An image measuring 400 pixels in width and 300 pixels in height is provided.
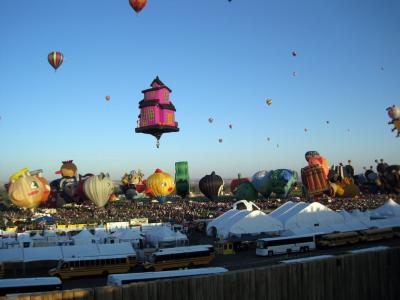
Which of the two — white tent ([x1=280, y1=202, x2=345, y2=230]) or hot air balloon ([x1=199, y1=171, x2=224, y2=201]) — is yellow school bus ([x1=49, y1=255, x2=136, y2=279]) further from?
hot air balloon ([x1=199, y1=171, x2=224, y2=201])

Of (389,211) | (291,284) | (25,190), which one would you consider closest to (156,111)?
(25,190)

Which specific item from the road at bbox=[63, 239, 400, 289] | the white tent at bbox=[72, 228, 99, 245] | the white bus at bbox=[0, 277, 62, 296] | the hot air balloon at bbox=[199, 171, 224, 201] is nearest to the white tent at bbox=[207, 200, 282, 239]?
the road at bbox=[63, 239, 400, 289]

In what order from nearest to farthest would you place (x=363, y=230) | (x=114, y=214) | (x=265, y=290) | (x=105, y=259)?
(x=265, y=290) < (x=105, y=259) < (x=363, y=230) < (x=114, y=214)

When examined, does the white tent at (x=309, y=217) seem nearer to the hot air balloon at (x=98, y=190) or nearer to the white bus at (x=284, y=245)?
the white bus at (x=284, y=245)

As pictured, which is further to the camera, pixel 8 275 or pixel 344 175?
pixel 344 175

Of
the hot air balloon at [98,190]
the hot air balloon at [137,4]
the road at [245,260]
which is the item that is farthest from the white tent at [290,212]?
the hot air balloon at [98,190]

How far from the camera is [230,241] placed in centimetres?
2803

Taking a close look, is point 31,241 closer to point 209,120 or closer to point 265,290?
point 265,290

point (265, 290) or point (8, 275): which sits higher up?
point (265, 290)

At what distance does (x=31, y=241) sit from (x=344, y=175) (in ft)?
174

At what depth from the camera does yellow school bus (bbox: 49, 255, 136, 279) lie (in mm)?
21188

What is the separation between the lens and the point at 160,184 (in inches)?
2579

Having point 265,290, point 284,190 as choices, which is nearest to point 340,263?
point 265,290

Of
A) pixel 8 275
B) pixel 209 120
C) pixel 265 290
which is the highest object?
pixel 209 120
